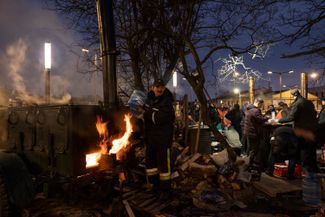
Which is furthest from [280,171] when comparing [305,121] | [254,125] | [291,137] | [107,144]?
[107,144]

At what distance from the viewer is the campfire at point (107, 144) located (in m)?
4.54

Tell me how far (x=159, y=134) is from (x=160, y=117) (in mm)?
355

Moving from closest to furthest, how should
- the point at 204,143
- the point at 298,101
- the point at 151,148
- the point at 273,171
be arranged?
the point at 151,148, the point at 298,101, the point at 273,171, the point at 204,143

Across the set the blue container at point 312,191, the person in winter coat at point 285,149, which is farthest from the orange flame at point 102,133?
the person in winter coat at point 285,149

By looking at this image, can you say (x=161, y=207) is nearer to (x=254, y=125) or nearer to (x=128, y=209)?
(x=128, y=209)

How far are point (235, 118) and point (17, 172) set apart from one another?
8.32 metres

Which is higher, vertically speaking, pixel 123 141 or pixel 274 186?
pixel 123 141

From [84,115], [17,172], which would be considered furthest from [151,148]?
[17,172]

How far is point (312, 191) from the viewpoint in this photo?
5434mm

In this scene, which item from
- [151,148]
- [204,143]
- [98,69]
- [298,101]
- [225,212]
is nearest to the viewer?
[225,212]

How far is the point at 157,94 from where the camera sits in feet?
19.0

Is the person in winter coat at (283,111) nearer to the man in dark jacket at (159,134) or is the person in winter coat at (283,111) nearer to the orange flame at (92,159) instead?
the man in dark jacket at (159,134)

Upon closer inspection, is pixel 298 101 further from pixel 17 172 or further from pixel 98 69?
pixel 98 69

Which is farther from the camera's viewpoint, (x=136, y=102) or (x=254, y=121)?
(x=254, y=121)
